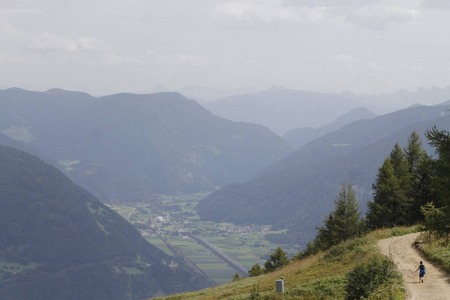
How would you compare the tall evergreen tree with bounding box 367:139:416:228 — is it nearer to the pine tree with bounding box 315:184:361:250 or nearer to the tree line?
the tree line

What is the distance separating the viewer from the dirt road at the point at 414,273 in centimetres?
2850

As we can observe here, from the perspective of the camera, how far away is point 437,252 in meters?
37.6

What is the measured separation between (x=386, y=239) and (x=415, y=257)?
25.9 ft

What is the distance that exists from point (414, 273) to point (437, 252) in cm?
527

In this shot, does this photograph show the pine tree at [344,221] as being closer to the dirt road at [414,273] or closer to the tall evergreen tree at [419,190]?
the tall evergreen tree at [419,190]

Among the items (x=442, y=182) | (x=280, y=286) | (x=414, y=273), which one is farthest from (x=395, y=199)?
(x=280, y=286)

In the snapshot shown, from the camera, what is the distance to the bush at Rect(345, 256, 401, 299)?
27.8 meters

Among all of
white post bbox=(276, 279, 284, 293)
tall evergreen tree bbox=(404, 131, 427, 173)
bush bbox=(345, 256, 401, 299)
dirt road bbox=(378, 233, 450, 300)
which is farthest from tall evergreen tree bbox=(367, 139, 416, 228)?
bush bbox=(345, 256, 401, 299)

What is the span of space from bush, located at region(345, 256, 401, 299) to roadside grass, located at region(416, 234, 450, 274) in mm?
4638

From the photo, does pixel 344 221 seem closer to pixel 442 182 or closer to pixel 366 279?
pixel 442 182

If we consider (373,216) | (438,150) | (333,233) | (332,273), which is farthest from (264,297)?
(333,233)

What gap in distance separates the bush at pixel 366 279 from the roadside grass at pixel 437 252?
4638 mm

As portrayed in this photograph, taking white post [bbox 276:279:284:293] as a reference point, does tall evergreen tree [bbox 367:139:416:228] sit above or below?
above

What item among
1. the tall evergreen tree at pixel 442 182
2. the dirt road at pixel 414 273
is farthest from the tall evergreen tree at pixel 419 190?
the tall evergreen tree at pixel 442 182
